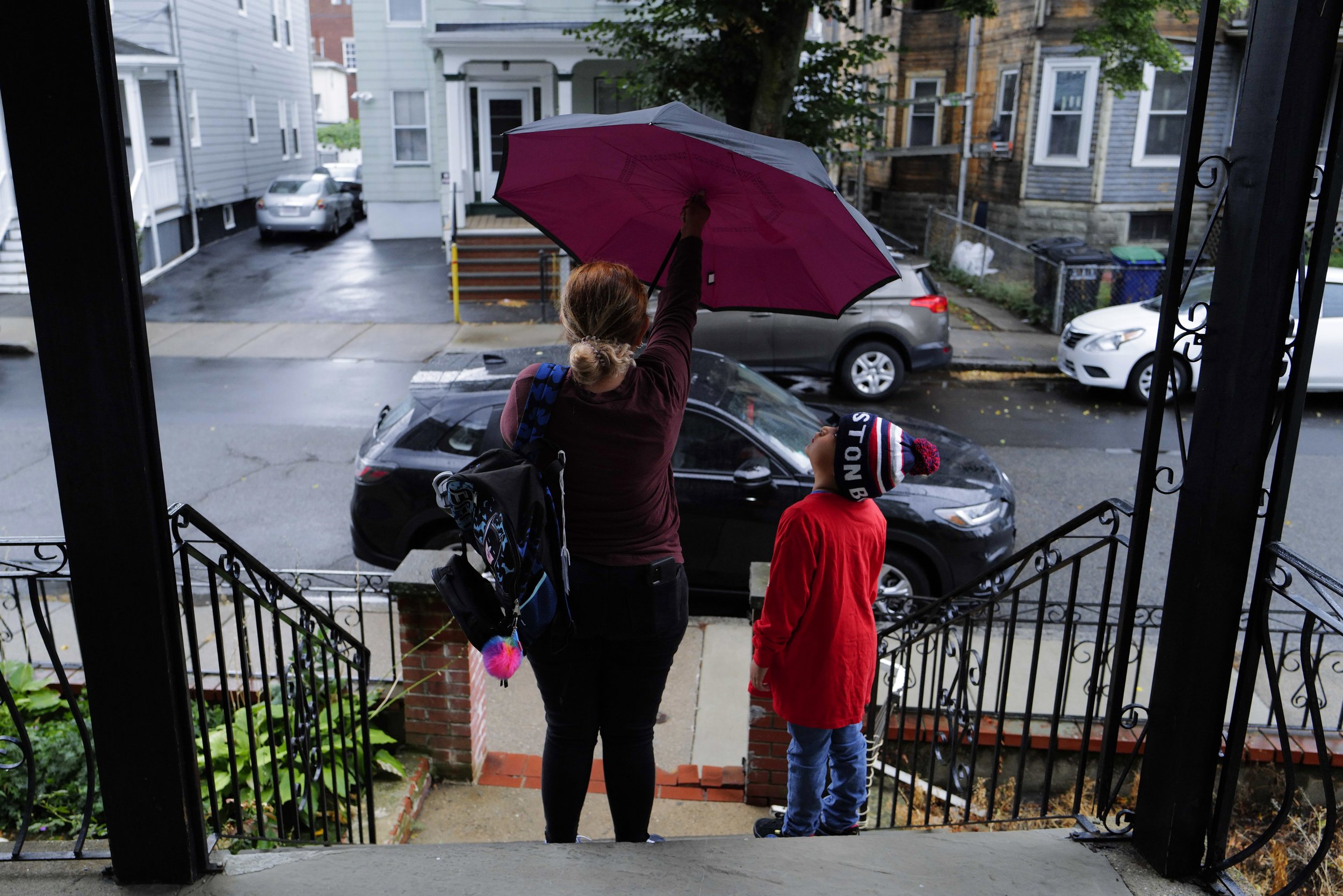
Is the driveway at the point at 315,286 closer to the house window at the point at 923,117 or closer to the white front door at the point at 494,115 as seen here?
the white front door at the point at 494,115

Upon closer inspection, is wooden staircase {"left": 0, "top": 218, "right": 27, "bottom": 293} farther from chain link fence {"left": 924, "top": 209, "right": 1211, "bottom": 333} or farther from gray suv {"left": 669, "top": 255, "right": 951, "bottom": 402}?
chain link fence {"left": 924, "top": 209, "right": 1211, "bottom": 333}

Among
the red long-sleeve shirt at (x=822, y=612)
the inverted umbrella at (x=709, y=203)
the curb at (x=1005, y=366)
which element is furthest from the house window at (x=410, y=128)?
the red long-sleeve shirt at (x=822, y=612)

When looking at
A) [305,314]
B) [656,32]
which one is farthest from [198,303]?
[656,32]

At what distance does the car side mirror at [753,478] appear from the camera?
632 cm

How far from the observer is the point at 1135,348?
11.8 m

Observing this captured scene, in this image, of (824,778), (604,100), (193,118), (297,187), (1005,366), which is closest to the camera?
(824,778)

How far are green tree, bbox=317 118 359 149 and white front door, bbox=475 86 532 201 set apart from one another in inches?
1318

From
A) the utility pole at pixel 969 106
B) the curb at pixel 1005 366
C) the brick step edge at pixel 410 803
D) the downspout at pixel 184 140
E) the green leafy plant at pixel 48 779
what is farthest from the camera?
the downspout at pixel 184 140

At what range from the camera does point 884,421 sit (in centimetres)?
307

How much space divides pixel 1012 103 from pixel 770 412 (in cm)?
1617

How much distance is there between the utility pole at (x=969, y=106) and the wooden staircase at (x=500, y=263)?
866 cm

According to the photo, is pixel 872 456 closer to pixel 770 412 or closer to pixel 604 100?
pixel 770 412

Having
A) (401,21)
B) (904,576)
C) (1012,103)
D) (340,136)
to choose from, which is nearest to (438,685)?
(904,576)

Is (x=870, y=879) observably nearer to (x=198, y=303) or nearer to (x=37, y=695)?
(x=37, y=695)
